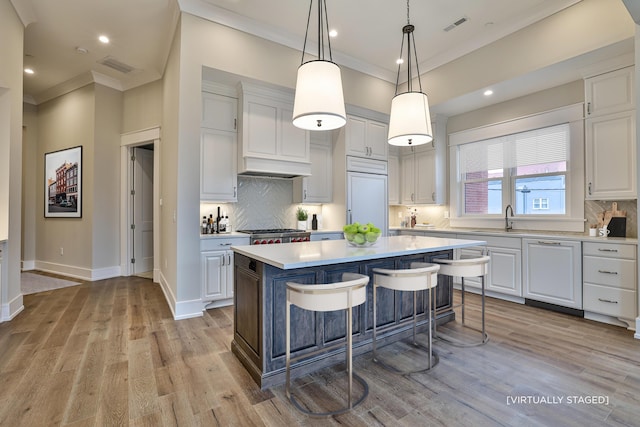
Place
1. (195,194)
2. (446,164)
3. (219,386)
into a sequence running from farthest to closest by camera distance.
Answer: (446,164) < (195,194) < (219,386)

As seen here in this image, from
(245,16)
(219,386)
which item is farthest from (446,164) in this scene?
(219,386)

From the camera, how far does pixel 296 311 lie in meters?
2.26

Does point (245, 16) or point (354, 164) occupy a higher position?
point (245, 16)

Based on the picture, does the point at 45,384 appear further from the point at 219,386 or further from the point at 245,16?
the point at 245,16

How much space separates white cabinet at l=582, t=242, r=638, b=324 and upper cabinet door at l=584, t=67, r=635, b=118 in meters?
1.51

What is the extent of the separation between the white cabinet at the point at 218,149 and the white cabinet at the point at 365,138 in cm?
176

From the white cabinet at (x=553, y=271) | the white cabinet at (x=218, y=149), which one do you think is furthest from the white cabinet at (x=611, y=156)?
the white cabinet at (x=218, y=149)

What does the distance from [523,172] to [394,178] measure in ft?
6.63

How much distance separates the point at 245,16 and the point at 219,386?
3.87 metres

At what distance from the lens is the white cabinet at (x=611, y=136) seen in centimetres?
328

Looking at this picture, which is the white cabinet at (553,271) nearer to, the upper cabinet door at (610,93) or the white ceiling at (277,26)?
the upper cabinet door at (610,93)

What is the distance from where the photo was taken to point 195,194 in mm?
3533

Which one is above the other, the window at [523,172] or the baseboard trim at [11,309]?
the window at [523,172]

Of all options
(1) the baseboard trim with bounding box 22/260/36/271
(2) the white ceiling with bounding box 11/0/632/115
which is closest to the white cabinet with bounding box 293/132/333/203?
(2) the white ceiling with bounding box 11/0/632/115
